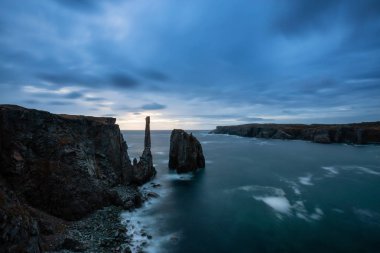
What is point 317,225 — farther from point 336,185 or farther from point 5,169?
point 5,169

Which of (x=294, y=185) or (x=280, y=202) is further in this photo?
(x=294, y=185)

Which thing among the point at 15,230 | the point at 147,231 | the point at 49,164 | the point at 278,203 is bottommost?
the point at 278,203

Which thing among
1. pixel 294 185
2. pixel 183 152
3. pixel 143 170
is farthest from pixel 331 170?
pixel 143 170

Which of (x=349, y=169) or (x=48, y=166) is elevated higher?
(x=48, y=166)

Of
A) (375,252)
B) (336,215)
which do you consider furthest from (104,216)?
(336,215)

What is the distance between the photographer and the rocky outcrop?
54.6m

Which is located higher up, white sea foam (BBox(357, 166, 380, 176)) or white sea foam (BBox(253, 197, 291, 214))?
white sea foam (BBox(357, 166, 380, 176))

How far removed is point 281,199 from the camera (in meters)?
36.9

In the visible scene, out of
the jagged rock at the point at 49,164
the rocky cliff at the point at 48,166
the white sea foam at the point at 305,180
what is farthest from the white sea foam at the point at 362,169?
the jagged rock at the point at 49,164

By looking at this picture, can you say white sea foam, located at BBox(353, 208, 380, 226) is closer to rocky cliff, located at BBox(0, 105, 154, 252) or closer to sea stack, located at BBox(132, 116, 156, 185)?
rocky cliff, located at BBox(0, 105, 154, 252)

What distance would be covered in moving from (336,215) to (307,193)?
1034 cm

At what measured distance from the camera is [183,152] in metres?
55.3

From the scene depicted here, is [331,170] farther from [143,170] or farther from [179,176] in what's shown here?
[143,170]

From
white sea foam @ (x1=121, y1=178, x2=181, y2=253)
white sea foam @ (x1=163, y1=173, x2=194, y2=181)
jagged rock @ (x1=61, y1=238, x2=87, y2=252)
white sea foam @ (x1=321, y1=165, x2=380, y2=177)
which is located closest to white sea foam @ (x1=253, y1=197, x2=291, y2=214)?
white sea foam @ (x1=121, y1=178, x2=181, y2=253)
